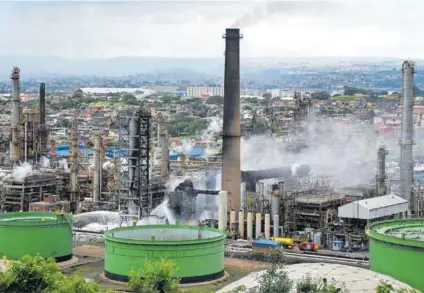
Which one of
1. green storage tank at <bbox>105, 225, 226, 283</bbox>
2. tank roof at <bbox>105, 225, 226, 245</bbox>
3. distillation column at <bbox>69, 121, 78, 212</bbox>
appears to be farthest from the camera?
distillation column at <bbox>69, 121, 78, 212</bbox>

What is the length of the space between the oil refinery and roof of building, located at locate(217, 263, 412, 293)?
5.5 inches

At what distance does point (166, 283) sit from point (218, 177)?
85.8ft

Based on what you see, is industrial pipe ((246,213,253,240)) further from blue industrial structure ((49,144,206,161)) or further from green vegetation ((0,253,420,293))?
blue industrial structure ((49,144,206,161))

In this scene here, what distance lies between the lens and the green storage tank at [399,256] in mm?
25109

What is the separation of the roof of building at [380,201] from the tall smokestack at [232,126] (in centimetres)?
634

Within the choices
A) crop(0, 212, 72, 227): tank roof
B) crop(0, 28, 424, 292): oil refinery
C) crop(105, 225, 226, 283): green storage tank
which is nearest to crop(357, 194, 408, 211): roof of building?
crop(0, 28, 424, 292): oil refinery

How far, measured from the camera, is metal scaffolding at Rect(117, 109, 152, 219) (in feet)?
131

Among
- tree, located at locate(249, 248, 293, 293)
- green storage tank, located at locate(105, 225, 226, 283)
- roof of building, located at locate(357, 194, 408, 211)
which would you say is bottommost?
green storage tank, located at locate(105, 225, 226, 283)

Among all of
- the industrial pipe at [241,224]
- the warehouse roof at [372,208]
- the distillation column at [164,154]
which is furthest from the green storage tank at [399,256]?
the distillation column at [164,154]

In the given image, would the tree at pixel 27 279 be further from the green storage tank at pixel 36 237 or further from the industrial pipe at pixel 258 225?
the industrial pipe at pixel 258 225

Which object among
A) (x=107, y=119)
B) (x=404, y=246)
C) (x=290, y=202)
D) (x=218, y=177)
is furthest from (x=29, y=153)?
(x=107, y=119)

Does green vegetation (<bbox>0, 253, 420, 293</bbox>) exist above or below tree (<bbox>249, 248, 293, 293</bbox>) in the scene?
below

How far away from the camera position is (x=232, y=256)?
35531 millimetres

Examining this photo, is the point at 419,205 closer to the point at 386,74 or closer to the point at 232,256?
the point at 232,256
